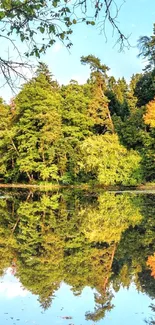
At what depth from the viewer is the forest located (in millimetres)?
32625

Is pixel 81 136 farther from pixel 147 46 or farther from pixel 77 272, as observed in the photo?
pixel 77 272

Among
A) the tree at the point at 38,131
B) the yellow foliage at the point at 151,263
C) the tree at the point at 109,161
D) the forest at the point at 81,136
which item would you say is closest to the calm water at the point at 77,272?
the yellow foliage at the point at 151,263

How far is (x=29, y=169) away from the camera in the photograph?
119 feet

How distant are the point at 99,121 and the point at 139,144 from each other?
389cm

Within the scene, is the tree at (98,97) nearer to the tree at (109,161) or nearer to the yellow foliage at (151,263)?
the tree at (109,161)

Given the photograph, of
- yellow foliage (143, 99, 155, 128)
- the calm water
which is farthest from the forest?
the calm water

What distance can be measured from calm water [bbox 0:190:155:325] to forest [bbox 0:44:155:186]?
18661 mm

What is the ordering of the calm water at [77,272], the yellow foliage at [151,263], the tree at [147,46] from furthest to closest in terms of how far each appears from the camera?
the tree at [147,46] < the yellow foliage at [151,263] < the calm water at [77,272]

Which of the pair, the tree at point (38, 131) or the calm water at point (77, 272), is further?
the tree at point (38, 131)

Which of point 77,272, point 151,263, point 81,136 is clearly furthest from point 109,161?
point 77,272

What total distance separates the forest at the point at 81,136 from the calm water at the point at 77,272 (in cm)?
1866

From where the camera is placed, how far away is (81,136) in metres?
36.8

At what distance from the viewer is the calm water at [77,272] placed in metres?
6.07

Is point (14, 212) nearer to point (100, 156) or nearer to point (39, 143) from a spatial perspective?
point (100, 156)
